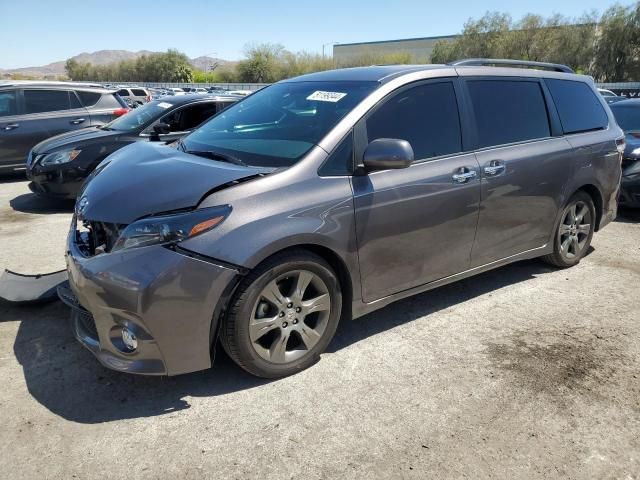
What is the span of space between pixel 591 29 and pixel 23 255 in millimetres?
65506

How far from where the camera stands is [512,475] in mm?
2389

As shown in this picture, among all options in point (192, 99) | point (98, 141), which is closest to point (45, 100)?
point (98, 141)

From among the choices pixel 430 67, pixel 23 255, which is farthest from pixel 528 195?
pixel 23 255

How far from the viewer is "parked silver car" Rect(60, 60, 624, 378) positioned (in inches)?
106

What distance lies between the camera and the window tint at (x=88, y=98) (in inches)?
373

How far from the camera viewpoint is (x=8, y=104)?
9070mm

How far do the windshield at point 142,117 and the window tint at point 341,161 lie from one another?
4.81 metres

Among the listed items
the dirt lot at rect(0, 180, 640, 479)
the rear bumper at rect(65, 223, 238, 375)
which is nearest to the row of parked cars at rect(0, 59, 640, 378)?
the rear bumper at rect(65, 223, 238, 375)

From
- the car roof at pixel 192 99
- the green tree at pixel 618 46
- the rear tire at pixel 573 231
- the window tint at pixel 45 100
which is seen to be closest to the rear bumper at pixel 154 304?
the rear tire at pixel 573 231

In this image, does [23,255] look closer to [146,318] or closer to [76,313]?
[76,313]

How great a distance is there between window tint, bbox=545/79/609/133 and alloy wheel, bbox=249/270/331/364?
304cm

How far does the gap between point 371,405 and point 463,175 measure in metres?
1.80

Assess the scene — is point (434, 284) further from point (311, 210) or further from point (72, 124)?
point (72, 124)

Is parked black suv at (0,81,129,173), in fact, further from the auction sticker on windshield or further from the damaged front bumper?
the auction sticker on windshield
